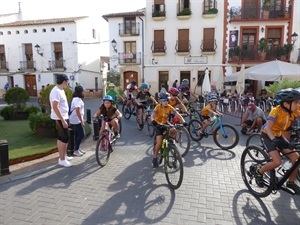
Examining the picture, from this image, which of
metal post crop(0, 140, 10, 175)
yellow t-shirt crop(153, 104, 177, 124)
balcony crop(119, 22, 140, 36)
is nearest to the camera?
metal post crop(0, 140, 10, 175)

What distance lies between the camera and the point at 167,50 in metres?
20.8

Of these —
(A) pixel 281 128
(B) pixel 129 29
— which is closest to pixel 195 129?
(A) pixel 281 128

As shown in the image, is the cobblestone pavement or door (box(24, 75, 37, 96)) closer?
the cobblestone pavement

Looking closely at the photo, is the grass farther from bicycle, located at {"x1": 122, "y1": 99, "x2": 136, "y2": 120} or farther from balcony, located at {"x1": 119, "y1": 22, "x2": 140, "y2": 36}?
balcony, located at {"x1": 119, "y1": 22, "x2": 140, "y2": 36}

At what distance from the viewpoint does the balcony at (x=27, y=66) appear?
26.1 metres

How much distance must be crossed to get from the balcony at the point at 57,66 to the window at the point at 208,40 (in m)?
14.6


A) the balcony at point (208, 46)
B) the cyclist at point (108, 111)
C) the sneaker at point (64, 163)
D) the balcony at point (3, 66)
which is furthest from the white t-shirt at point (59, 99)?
the balcony at point (3, 66)

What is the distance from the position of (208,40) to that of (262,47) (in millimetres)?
4243

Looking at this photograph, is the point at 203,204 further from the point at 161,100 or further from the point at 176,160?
the point at 161,100

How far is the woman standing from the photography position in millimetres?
5523

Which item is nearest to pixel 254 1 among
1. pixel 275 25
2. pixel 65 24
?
pixel 275 25

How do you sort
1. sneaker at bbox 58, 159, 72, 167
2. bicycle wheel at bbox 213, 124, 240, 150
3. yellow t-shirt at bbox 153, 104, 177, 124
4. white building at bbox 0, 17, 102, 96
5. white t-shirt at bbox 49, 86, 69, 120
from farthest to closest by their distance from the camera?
1. white building at bbox 0, 17, 102, 96
2. bicycle wheel at bbox 213, 124, 240, 150
3. sneaker at bbox 58, 159, 72, 167
4. yellow t-shirt at bbox 153, 104, 177, 124
5. white t-shirt at bbox 49, 86, 69, 120

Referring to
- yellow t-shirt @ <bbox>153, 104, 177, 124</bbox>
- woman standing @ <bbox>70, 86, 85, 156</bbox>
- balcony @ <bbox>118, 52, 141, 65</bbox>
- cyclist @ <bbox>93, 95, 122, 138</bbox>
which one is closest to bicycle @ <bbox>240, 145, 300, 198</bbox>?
yellow t-shirt @ <bbox>153, 104, 177, 124</bbox>

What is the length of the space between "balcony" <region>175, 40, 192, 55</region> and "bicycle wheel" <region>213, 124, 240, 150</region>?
1519 cm
